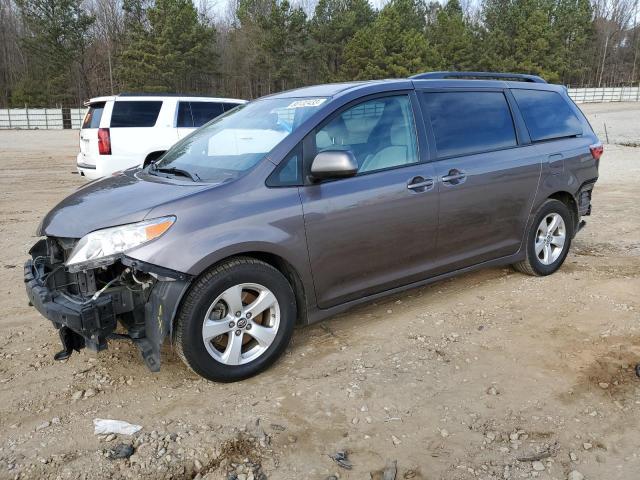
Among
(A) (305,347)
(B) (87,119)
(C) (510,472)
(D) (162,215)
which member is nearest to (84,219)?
(D) (162,215)

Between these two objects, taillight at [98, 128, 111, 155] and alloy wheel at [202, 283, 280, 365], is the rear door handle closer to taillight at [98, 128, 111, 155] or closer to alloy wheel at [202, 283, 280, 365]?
alloy wheel at [202, 283, 280, 365]

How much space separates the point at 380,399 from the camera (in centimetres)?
321

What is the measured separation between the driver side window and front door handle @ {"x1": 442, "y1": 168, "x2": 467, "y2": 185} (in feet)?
1.00

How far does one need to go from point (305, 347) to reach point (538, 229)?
8.45 ft

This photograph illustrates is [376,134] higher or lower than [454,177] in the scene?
higher

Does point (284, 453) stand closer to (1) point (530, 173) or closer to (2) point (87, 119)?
(1) point (530, 173)

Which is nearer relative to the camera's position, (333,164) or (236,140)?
(333,164)

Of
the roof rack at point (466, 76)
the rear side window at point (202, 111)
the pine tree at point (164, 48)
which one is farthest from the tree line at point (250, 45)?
the roof rack at point (466, 76)

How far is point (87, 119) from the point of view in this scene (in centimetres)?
1012

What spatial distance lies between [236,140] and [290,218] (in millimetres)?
895

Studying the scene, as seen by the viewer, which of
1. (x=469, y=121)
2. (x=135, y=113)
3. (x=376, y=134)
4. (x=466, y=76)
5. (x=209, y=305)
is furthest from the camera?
(x=135, y=113)

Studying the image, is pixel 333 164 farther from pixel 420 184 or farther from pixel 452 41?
pixel 452 41

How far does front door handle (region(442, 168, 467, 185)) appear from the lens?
4.19m

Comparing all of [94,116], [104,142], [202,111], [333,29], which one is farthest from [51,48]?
[104,142]
